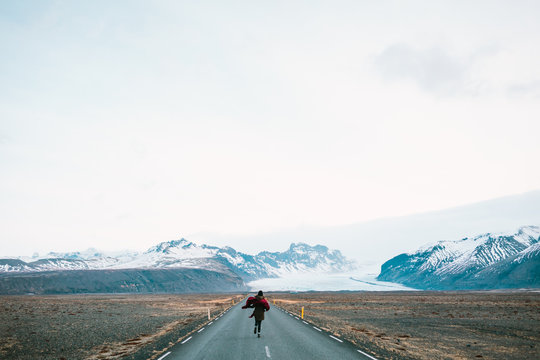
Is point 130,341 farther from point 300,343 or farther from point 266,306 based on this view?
point 300,343

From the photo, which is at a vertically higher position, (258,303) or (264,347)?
(258,303)

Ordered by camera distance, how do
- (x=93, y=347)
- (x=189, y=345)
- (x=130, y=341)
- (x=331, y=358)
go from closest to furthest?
(x=331, y=358)
(x=189, y=345)
(x=93, y=347)
(x=130, y=341)

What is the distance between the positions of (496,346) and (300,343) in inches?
545

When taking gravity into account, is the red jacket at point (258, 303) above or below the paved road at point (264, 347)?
above

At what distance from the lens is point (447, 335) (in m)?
28.6

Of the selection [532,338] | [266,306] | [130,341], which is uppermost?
[266,306]

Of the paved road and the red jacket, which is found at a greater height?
the red jacket

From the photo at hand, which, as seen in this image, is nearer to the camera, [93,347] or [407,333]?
[93,347]

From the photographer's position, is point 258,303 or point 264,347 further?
point 258,303

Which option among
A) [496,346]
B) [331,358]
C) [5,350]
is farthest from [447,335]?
[5,350]

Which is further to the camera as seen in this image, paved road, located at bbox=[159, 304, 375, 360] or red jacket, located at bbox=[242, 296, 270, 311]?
red jacket, located at bbox=[242, 296, 270, 311]

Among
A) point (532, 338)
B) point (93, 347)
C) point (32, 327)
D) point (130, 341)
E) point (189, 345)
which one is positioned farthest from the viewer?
point (32, 327)

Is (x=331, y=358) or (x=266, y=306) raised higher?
(x=266, y=306)

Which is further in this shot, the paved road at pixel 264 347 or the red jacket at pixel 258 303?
the red jacket at pixel 258 303
